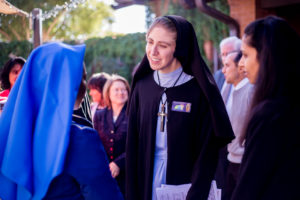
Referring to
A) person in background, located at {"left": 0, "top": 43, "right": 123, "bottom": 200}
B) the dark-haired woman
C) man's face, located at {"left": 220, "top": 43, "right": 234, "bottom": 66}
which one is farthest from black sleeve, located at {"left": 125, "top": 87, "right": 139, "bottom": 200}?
man's face, located at {"left": 220, "top": 43, "right": 234, "bottom": 66}

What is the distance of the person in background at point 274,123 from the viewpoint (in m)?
1.86

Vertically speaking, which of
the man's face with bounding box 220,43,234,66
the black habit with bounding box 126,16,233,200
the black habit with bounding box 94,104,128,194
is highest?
the man's face with bounding box 220,43,234,66

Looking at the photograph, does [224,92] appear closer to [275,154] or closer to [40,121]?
[275,154]

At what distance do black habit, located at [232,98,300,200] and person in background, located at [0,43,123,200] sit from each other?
73 cm

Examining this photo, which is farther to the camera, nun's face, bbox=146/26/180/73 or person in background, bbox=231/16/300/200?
nun's face, bbox=146/26/180/73

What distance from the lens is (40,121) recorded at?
192cm

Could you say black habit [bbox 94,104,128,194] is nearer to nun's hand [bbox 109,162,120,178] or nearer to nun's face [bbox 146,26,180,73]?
nun's hand [bbox 109,162,120,178]

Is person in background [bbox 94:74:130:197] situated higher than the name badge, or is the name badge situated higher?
the name badge

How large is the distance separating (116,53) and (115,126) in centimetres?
894

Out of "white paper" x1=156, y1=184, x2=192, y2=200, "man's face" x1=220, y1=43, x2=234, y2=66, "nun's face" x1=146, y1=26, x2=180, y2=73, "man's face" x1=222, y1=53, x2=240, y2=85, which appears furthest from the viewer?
"man's face" x1=220, y1=43, x2=234, y2=66

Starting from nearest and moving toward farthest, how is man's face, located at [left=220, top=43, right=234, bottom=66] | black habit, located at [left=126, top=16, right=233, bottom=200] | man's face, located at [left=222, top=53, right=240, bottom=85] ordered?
black habit, located at [left=126, top=16, right=233, bottom=200]
man's face, located at [left=222, top=53, right=240, bottom=85]
man's face, located at [left=220, top=43, right=234, bottom=66]

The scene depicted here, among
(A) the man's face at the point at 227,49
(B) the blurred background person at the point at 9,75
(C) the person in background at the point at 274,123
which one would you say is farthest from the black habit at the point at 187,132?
(A) the man's face at the point at 227,49

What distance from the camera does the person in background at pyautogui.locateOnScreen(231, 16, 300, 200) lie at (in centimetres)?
186

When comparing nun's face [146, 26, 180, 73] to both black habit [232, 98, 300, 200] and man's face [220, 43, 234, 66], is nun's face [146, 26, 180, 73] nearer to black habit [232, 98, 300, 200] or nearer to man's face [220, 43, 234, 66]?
black habit [232, 98, 300, 200]
